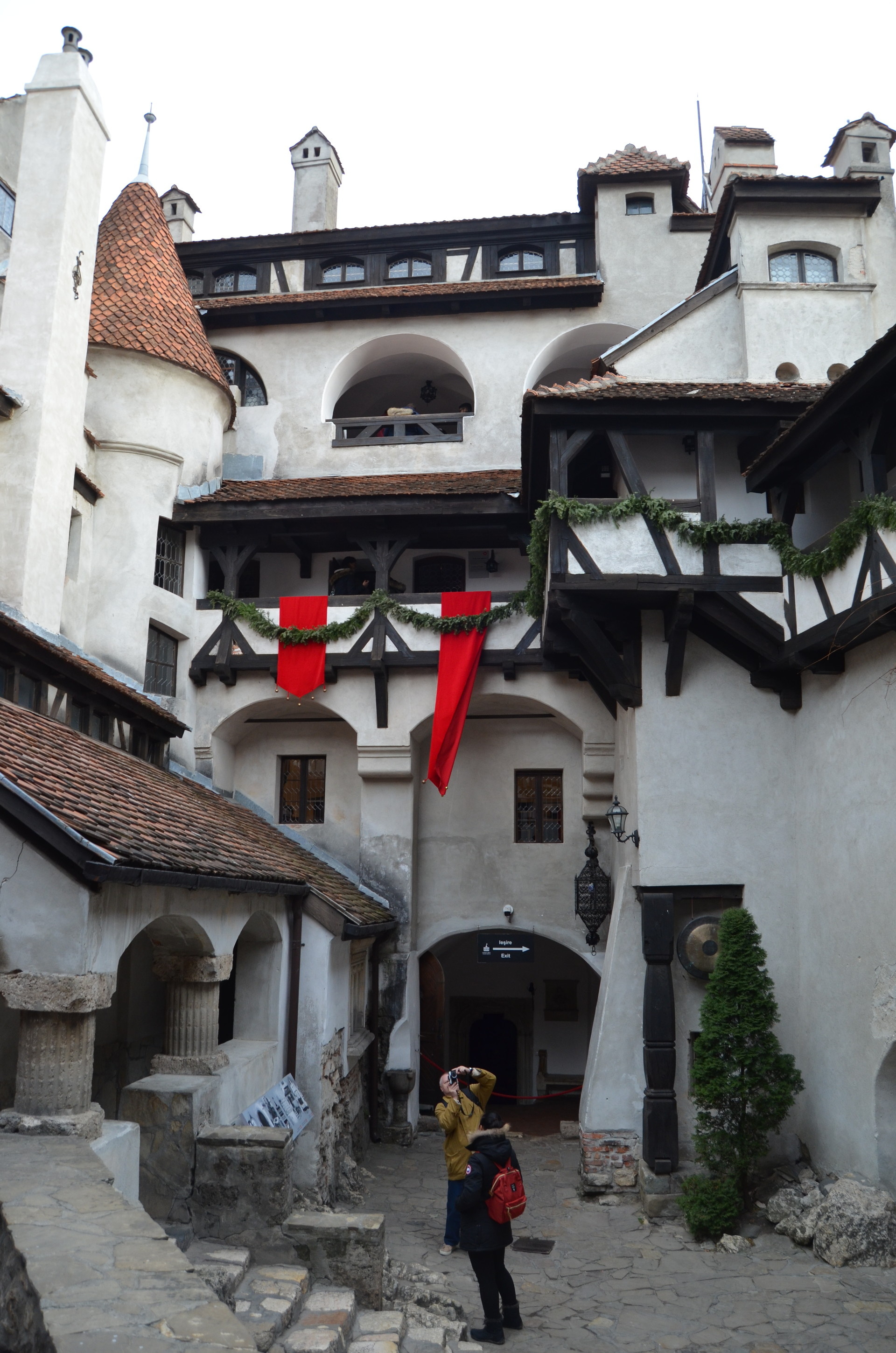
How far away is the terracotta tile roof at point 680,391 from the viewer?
1227 cm

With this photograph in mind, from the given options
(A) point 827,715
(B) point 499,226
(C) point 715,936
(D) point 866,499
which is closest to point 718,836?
(C) point 715,936

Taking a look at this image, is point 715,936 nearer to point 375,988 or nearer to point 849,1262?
point 849,1262

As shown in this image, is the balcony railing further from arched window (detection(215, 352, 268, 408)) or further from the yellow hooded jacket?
the yellow hooded jacket

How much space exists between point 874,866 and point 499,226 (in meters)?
14.2

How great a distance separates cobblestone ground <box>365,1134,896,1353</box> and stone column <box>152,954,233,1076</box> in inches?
110

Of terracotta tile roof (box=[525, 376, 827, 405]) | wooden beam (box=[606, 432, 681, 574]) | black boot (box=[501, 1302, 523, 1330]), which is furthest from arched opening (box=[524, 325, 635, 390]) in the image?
black boot (box=[501, 1302, 523, 1330])

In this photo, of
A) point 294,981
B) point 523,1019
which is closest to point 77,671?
point 294,981

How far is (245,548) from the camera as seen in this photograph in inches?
664

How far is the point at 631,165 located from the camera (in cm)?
1908

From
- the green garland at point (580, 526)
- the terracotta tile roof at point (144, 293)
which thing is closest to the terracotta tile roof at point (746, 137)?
the green garland at point (580, 526)

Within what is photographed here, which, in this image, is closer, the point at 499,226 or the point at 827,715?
the point at 827,715

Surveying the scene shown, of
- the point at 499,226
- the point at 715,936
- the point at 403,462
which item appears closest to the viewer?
the point at 715,936

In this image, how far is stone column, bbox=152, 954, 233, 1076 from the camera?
874 cm

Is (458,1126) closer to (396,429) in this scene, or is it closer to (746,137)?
(396,429)
